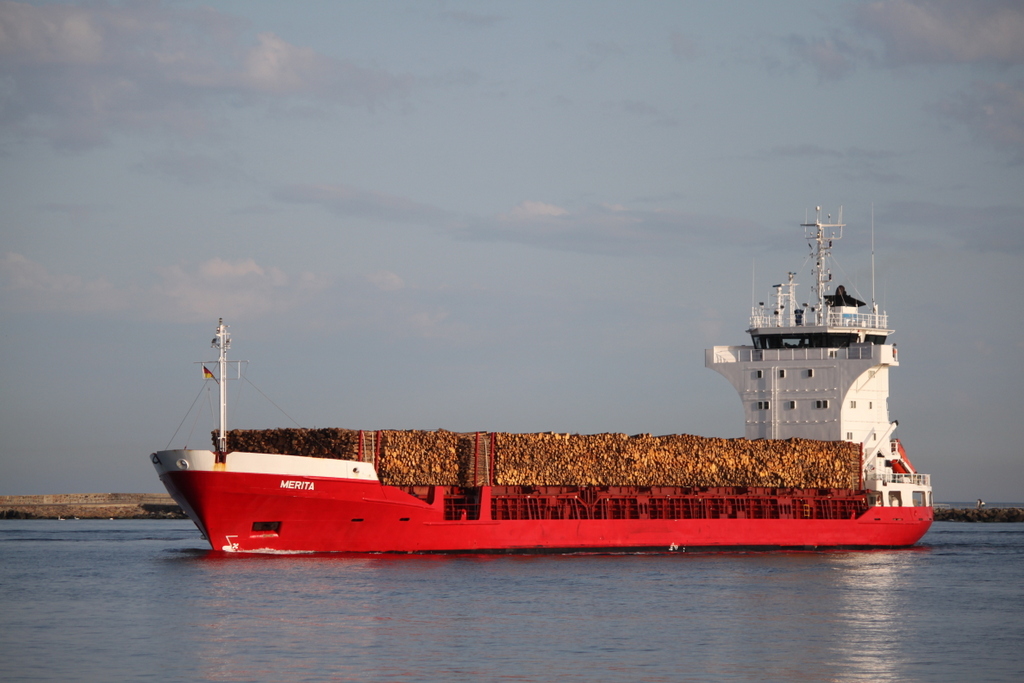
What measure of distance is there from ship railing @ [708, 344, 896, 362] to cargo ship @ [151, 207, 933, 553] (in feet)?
0.20

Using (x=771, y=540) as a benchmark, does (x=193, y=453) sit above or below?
above

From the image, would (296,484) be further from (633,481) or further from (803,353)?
(803,353)

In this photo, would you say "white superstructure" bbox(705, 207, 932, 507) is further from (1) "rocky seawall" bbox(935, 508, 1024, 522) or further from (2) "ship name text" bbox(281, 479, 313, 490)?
(1) "rocky seawall" bbox(935, 508, 1024, 522)

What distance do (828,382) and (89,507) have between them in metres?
Result: 67.0

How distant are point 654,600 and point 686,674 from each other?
9.76 meters

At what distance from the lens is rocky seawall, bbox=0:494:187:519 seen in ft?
302

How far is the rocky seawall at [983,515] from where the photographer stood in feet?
345

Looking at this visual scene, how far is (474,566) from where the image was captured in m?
38.6

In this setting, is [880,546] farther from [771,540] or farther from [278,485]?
[278,485]

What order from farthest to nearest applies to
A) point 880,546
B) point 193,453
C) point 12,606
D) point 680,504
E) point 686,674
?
point 880,546, point 680,504, point 193,453, point 12,606, point 686,674

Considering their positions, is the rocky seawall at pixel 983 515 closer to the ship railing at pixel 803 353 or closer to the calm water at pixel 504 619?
the ship railing at pixel 803 353

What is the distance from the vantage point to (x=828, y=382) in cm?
5069

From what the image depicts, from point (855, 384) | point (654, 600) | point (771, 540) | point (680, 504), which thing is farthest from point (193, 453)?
point (855, 384)

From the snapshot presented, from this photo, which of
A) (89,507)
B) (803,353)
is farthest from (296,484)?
(89,507)
